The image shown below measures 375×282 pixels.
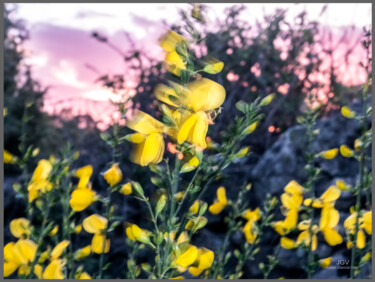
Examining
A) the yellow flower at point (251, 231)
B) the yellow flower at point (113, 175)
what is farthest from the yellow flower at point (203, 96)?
the yellow flower at point (251, 231)

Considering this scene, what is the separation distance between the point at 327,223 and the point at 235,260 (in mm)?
1325

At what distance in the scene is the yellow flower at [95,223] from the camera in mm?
1153

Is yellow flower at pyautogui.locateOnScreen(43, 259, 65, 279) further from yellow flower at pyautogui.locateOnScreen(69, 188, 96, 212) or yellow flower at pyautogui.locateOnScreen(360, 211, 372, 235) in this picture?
yellow flower at pyautogui.locateOnScreen(360, 211, 372, 235)

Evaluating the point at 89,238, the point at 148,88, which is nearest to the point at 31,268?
the point at 89,238

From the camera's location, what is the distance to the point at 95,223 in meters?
1.16

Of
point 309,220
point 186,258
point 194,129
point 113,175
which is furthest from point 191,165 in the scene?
point 309,220

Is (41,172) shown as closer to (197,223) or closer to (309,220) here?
(197,223)

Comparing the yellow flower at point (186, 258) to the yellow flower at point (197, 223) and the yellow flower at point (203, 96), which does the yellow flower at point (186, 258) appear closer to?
the yellow flower at point (197, 223)

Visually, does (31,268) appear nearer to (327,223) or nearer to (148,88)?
(327,223)

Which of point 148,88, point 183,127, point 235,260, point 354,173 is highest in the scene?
point 148,88

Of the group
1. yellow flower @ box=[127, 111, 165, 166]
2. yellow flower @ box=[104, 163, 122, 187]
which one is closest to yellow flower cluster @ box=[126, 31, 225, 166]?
yellow flower @ box=[127, 111, 165, 166]

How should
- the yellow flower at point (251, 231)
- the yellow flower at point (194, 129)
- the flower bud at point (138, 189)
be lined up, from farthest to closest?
the yellow flower at point (251, 231), the flower bud at point (138, 189), the yellow flower at point (194, 129)

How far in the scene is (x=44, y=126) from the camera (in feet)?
13.9

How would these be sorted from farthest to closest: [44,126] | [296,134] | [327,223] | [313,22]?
[44,126]
[313,22]
[296,134]
[327,223]
